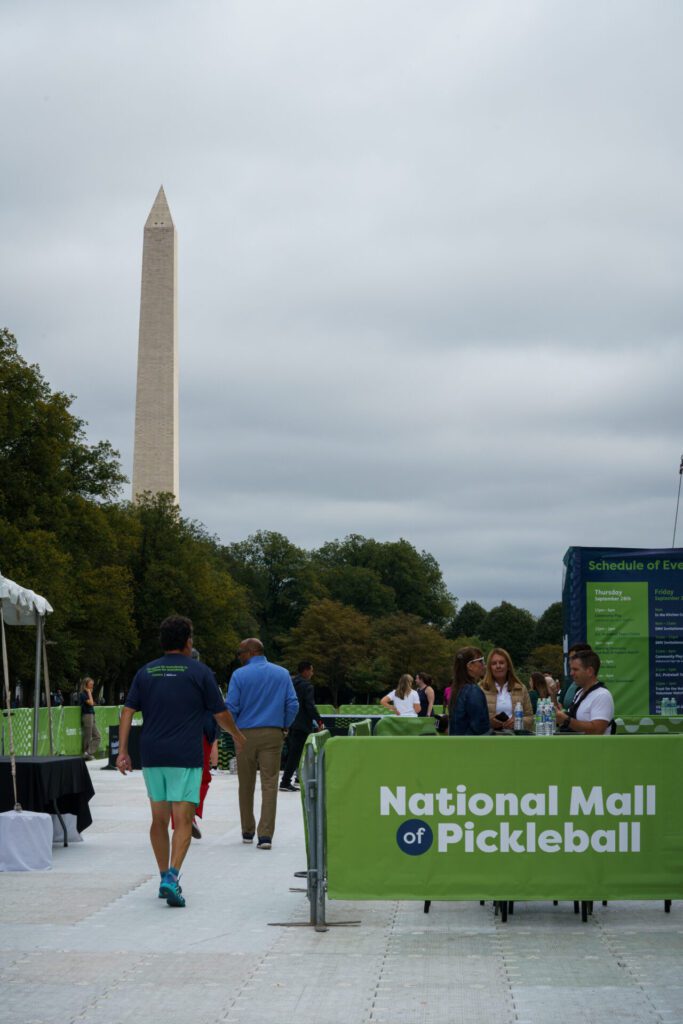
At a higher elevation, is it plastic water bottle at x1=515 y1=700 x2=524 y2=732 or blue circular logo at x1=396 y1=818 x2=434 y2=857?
plastic water bottle at x1=515 y1=700 x2=524 y2=732

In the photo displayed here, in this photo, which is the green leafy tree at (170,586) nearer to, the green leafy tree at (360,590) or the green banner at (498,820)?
the green leafy tree at (360,590)

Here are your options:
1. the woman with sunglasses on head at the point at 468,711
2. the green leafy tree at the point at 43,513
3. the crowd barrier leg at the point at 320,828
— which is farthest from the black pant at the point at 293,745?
the green leafy tree at the point at 43,513

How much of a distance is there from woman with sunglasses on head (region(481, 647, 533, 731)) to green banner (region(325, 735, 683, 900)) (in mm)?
2920

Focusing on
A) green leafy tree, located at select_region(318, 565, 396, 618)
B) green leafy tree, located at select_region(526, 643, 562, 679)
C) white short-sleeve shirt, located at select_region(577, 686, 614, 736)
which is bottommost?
green leafy tree, located at select_region(526, 643, 562, 679)

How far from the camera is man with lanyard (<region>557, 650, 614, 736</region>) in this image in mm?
10336

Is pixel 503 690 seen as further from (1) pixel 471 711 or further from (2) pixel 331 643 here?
(2) pixel 331 643

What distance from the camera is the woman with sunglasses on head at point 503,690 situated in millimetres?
12078

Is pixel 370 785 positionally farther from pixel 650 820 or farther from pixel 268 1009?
pixel 268 1009

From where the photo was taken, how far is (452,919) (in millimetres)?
9461

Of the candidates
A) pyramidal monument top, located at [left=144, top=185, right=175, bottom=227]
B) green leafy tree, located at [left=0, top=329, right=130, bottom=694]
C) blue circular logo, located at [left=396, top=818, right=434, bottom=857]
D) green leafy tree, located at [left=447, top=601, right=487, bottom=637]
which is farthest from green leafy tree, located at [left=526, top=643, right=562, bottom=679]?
blue circular logo, located at [left=396, top=818, right=434, bottom=857]

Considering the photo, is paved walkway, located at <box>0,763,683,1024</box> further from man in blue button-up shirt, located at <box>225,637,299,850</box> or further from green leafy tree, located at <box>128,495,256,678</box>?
green leafy tree, located at <box>128,495,256,678</box>

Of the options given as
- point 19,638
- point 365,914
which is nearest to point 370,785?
point 365,914

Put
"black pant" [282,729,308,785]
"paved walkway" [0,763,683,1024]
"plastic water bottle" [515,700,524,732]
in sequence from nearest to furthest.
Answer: "paved walkway" [0,763,683,1024] < "plastic water bottle" [515,700,524,732] < "black pant" [282,729,308,785]

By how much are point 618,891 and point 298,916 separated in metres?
1.98
